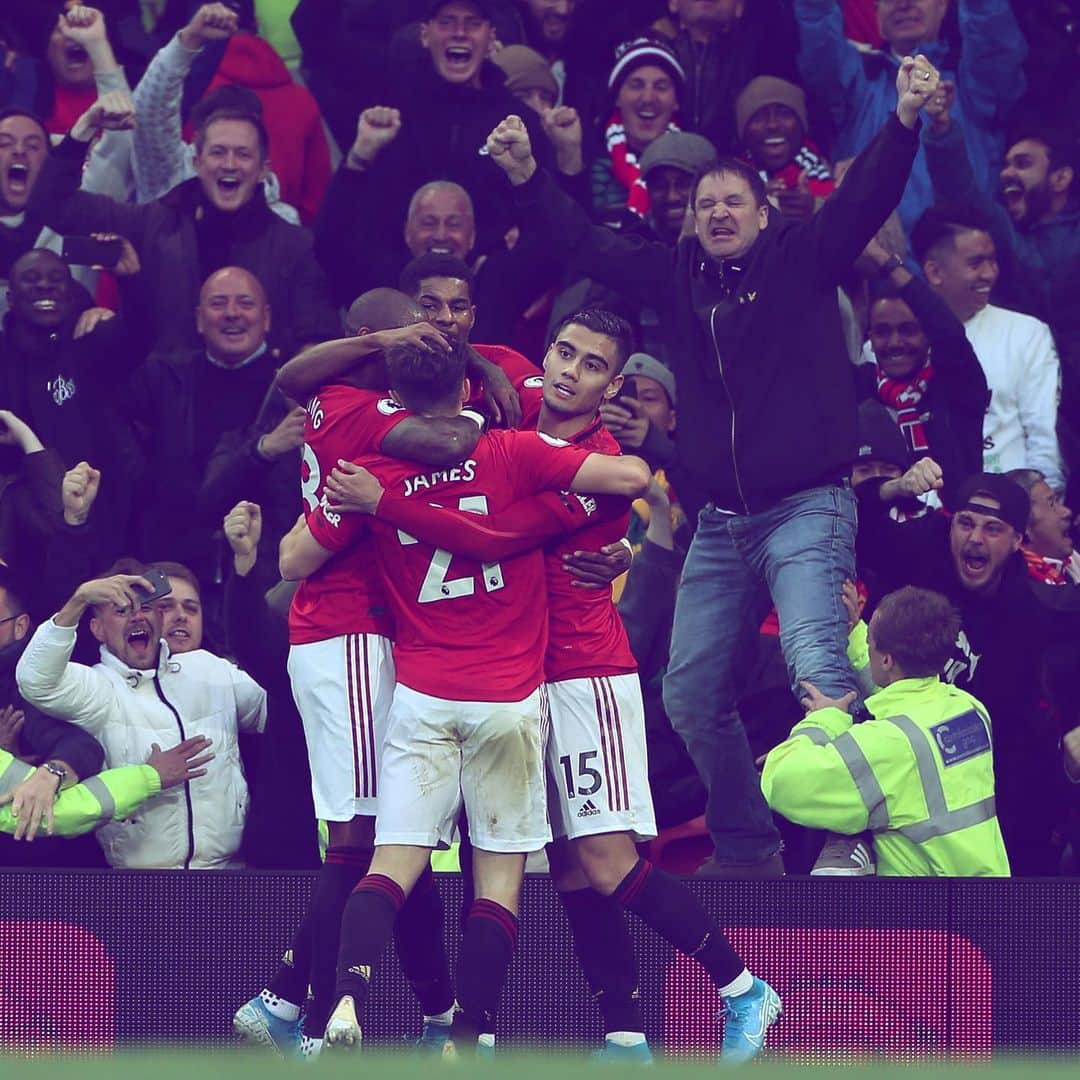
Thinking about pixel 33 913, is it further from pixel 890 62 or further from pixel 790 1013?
pixel 890 62

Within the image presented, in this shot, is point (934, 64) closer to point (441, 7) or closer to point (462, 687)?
point (441, 7)

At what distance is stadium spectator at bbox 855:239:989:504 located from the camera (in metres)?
9.16

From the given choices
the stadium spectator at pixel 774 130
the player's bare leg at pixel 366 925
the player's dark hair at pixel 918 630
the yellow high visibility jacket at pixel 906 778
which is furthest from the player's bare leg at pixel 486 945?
the stadium spectator at pixel 774 130

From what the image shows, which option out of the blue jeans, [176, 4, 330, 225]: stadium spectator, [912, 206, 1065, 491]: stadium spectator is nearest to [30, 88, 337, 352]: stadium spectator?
[176, 4, 330, 225]: stadium spectator

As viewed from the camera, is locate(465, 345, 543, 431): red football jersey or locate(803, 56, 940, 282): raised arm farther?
locate(803, 56, 940, 282): raised arm

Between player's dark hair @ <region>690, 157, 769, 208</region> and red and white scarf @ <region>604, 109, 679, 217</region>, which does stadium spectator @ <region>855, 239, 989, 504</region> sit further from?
player's dark hair @ <region>690, 157, 769, 208</region>

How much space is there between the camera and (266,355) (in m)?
9.48

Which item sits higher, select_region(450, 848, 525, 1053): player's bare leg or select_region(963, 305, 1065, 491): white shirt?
select_region(963, 305, 1065, 491): white shirt

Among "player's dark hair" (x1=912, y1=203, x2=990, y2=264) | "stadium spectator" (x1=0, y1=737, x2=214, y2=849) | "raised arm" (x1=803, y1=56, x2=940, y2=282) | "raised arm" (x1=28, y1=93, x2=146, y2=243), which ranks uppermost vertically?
"raised arm" (x1=28, y1=93, x2=146, y2=243)

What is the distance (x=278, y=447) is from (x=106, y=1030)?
8.31ft

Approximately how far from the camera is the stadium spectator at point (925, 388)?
9.16 m

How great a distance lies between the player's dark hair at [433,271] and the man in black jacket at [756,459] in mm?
1015

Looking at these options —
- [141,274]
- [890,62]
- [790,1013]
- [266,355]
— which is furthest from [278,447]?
[890,62]

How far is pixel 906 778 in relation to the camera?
284 inches
